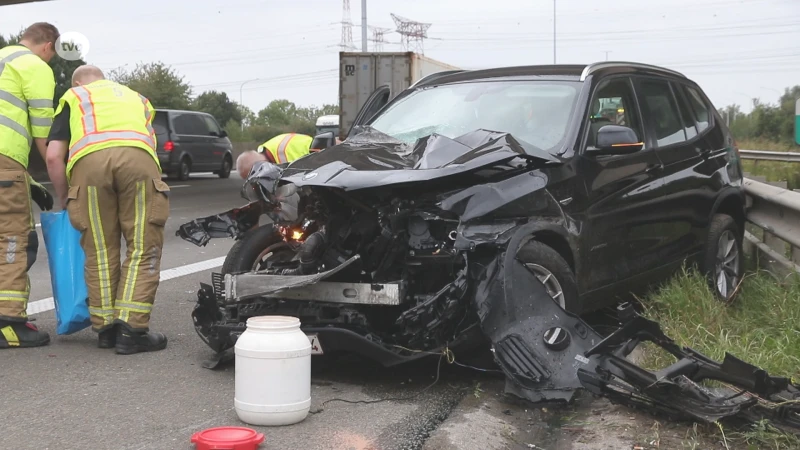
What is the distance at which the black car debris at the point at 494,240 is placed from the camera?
4.13 m

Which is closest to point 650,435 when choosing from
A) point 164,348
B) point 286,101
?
point 164,348

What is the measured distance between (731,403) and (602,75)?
2.70 meters

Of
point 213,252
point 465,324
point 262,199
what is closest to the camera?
point 465,324

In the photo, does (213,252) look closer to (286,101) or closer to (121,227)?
(121,227)

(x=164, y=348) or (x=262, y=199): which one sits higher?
(x=262, y=199)

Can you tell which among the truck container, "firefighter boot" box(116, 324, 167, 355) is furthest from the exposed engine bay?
the truck container

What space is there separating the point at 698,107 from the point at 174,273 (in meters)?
4.70

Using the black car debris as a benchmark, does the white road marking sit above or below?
below

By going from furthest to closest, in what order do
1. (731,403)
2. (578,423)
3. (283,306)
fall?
(283,306) → (578,423) → (731,403)

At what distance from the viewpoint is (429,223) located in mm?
4559

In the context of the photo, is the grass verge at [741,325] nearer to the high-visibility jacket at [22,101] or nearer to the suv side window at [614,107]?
the suv side window at [614,107]

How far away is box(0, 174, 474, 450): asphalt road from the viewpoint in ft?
12.7

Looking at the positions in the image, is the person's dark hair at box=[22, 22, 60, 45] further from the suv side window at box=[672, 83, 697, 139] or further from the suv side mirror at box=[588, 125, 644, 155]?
the suv side window at box=[672, 83, 697, 139]

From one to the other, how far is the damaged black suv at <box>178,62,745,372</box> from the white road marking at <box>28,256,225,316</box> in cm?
185
